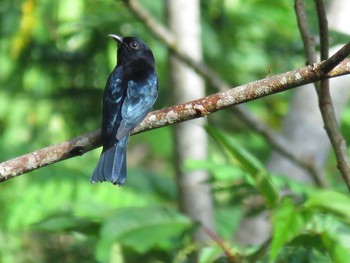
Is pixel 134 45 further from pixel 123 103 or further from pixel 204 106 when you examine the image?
pixel 204 106

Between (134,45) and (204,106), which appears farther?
(134,45)

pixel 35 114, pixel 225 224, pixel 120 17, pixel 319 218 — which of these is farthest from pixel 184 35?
pixel 319 218

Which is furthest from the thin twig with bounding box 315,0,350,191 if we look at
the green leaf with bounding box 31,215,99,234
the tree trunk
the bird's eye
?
the tree trunk

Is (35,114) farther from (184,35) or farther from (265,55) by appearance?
(265,55)

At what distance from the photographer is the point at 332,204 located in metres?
3.34

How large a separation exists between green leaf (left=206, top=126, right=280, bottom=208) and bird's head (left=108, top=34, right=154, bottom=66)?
187 cm

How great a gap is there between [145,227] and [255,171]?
0.79 m

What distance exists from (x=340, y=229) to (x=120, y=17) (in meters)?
3.31

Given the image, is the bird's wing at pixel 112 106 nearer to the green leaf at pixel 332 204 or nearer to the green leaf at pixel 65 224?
the green leaf at pixel 65 224

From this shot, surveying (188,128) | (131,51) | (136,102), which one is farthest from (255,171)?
(188,128)

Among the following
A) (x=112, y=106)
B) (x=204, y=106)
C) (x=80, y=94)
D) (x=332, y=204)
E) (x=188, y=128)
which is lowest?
(x=332, y=204)


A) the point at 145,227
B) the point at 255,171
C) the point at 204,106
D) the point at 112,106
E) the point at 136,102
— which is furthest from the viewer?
the point at 112,106

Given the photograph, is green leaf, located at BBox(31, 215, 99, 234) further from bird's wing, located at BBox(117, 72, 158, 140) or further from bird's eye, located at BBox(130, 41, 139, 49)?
bird's eye, located at BBox(130, 41, 139, 49)

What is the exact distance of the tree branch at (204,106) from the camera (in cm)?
332
